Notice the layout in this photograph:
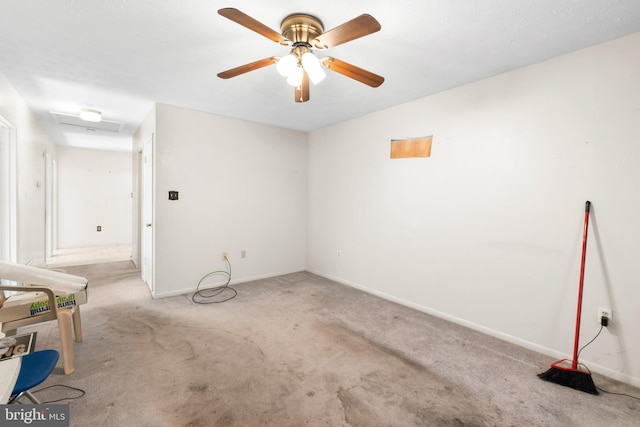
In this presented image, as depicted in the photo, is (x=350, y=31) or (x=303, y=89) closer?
(x=350, y=31)

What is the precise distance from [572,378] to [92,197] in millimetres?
8739

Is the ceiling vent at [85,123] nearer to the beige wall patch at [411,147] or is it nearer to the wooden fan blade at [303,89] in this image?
the wooden fan blade at [303,89]

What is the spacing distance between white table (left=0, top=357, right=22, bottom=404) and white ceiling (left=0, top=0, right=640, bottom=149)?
187 centimetres

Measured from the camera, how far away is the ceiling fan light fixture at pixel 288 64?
171 centimetres

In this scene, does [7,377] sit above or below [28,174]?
below

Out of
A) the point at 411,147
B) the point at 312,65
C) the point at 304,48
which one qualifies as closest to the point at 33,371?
the point at 312,65

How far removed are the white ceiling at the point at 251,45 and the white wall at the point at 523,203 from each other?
10.5 inches

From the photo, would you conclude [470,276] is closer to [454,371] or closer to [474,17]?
[454,371]

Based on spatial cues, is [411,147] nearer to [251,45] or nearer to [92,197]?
[251,45]

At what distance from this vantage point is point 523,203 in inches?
94.0

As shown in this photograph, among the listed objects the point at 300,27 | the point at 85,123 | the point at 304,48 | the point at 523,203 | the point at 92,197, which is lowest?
the point at 523,203

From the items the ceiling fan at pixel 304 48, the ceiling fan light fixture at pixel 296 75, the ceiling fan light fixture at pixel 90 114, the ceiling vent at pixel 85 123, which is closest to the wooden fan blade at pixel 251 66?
the ceiling fan at pixel 304 48

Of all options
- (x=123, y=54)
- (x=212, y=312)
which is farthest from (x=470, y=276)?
(x=123, y=54)

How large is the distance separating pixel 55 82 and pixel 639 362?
5382 millimetres
